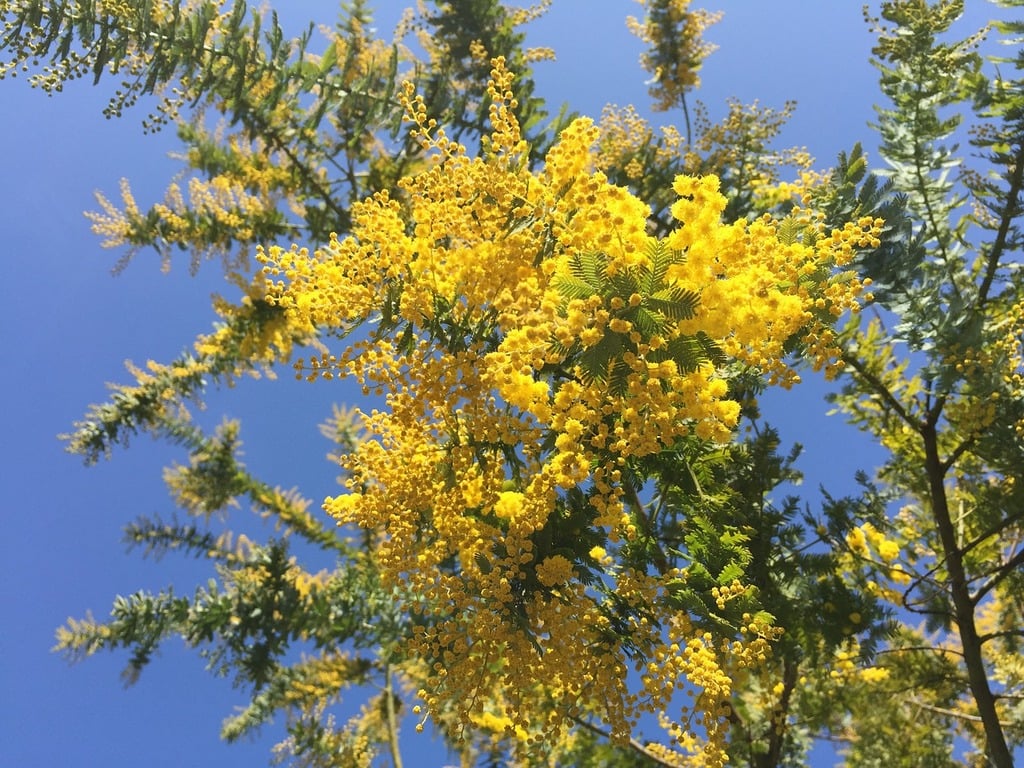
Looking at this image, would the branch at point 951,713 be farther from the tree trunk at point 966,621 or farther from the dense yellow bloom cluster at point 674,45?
the dense yellow bloom cluster at point 674,45

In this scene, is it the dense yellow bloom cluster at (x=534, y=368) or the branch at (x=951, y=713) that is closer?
the dense yellow bloom cluster at (x=534, y=368)

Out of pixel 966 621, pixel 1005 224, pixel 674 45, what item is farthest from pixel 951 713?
pixel 674 45

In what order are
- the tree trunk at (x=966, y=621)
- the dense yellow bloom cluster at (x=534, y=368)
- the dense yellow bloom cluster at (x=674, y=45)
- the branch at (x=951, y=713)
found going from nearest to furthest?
the dense yellow bloom cluster at (x=534, y=368), the tree trunk at (x=966, y=621), the branch at (x=951, y=713), the dense yellow bloom cluster at (x=674, y=45)

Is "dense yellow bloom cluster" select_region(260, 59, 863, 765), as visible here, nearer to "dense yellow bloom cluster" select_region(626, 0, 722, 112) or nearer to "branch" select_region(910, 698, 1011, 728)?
"branch" select_region(910, 698, 1011, 728)

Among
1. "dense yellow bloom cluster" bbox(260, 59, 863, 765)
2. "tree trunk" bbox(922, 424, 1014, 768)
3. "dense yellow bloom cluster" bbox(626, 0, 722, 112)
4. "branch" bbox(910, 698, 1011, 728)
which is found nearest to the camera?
"dense yellow bloom cluster" bbox(260, 59, 863, 765)

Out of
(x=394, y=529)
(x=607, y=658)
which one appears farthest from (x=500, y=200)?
(x=607, y=658)

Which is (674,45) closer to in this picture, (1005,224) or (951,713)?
(1005,224)

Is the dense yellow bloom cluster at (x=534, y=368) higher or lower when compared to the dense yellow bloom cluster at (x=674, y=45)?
lower

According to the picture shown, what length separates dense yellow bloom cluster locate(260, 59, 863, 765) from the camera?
236 cm

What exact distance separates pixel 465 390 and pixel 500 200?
855mm

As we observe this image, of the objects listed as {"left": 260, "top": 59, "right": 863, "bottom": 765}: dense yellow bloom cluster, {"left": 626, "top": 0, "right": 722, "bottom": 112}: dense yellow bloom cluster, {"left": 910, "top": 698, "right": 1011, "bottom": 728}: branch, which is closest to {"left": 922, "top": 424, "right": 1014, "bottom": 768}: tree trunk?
{"left": 910, "top": 698, "right": 1011, "bottom": 728}: branch

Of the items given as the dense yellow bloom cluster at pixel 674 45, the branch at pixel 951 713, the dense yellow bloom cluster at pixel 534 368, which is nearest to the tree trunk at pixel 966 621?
the branch at pixel 951 713

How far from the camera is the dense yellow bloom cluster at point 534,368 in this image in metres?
2.36

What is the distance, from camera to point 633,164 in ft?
18.4
